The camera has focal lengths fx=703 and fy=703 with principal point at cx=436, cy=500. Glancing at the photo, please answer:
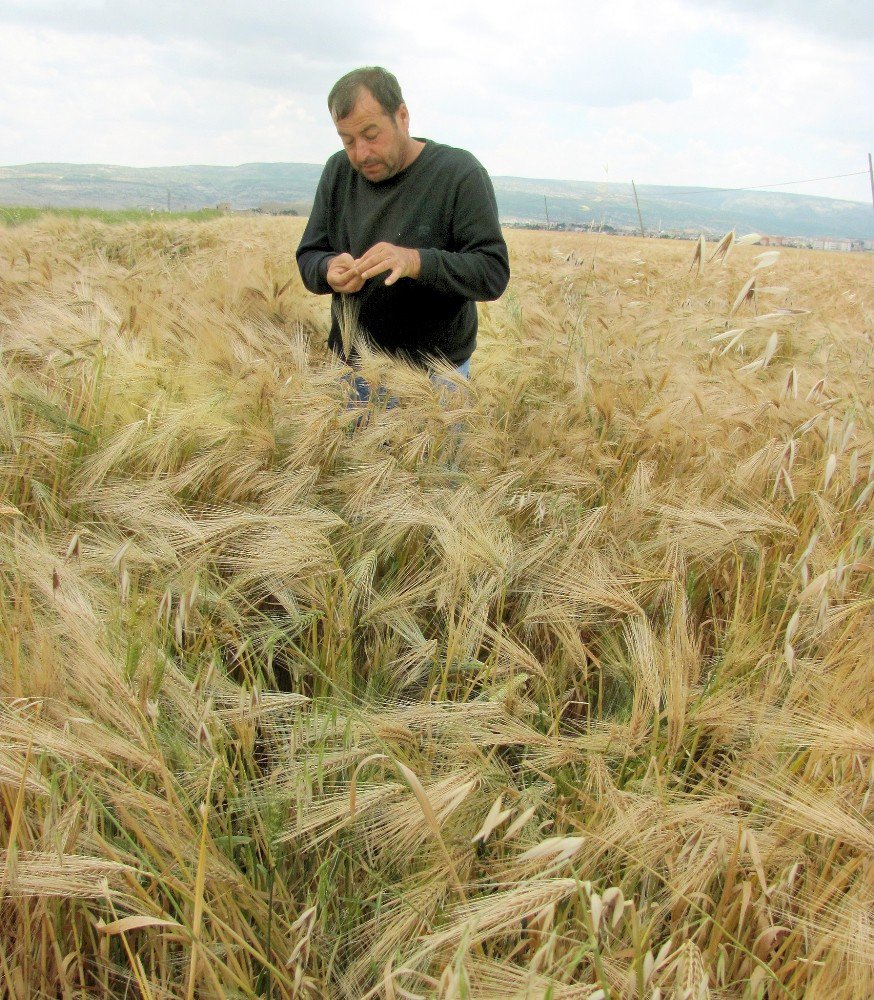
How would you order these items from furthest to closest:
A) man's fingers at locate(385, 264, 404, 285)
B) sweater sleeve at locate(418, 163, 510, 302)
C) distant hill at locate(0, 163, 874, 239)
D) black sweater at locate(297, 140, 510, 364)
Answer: distant hill at locate(0, 163, 874, 239)
black sweater at locate(297, 140, 510, 364)
sweater sleeve at locate(418, 163, 510, 302)
man's fingers at locate(385, 264, 404, 285)

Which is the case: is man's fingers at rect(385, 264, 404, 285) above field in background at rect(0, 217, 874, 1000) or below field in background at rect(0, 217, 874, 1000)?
above

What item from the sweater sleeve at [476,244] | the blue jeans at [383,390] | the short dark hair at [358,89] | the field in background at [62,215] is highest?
the field in background at [62,215]

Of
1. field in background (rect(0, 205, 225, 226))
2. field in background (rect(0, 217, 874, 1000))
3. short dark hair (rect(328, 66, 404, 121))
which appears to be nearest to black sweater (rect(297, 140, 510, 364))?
short dark hair (rect(328, 66, 404, 121))

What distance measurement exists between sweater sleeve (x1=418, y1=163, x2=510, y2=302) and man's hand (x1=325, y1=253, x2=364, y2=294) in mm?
275

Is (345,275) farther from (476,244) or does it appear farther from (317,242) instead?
(317,242)

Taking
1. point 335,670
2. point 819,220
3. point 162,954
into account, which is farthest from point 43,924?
point 819,220

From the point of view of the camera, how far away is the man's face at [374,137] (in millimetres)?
2244

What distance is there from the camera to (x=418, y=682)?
4.50ft

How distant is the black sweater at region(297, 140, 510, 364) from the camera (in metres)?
2.47

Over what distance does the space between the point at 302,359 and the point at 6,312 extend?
1389 millimetres

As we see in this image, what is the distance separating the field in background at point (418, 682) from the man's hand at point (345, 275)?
259mm

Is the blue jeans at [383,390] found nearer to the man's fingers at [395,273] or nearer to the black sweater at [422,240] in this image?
the black sweater at [422,240]

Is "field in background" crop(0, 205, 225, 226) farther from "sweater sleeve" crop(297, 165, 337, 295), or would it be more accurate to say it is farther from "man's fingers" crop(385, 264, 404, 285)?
"man's fingers" crop(385, 264, 404, 285)

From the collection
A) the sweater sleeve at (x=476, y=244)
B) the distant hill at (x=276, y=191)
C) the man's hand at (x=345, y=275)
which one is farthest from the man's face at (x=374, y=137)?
the distant hill at (x=276, y=191)
